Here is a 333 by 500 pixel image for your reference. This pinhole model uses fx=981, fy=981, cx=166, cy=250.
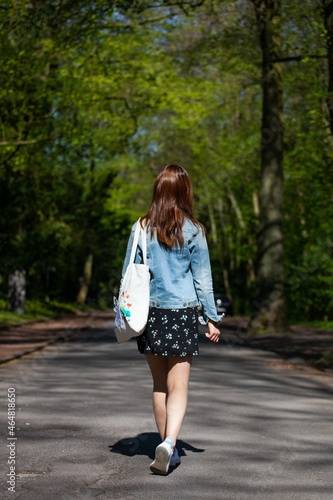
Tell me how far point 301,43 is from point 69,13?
515 cm

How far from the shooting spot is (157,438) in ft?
25.6

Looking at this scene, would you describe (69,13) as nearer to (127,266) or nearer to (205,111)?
(127,266)

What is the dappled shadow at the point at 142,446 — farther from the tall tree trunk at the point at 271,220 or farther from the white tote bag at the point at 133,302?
the tall tree trunk at the point at 271,220

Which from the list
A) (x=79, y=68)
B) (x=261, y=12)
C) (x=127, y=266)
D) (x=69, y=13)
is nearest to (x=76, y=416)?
(x=127, y=266)

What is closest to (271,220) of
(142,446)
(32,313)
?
(32,313)

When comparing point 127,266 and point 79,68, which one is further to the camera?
point 79,68

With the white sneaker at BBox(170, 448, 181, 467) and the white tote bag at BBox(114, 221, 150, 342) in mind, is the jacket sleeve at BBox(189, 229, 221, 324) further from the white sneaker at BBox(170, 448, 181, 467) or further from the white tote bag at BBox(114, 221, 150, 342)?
the white sneaker at BBox(170, 448, 181, 467)

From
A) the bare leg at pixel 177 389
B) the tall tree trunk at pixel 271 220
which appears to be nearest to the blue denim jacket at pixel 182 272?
the bare leg at pixel 177 389

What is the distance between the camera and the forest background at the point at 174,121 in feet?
66.3

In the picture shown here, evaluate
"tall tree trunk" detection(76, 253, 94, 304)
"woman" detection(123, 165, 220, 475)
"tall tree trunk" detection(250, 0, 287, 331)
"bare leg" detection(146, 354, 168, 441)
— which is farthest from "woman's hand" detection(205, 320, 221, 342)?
"tall tree trunk" detection(76, 253, 94, 304)

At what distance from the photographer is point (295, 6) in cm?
1930

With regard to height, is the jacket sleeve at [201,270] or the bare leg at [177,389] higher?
the jacket sleeve at [201,270]

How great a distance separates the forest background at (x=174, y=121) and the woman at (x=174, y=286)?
20.1ft

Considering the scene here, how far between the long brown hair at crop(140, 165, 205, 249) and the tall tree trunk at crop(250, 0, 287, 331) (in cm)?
2082
